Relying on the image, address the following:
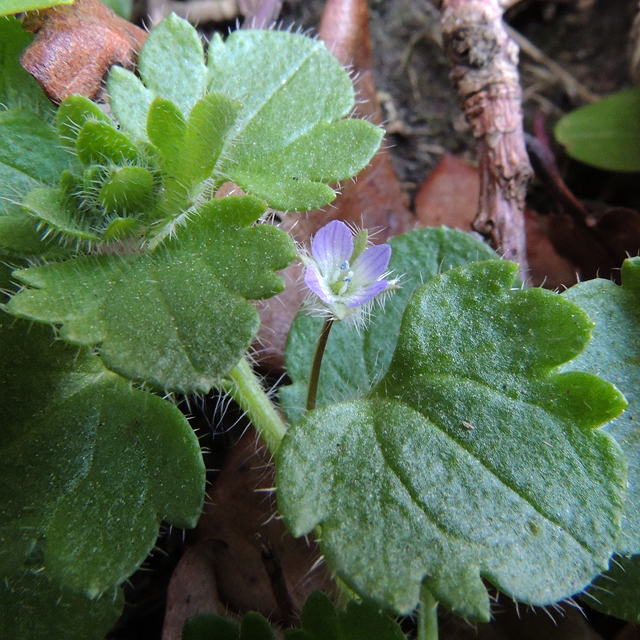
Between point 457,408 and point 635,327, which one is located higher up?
point 457,408

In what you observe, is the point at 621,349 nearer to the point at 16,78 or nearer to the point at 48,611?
the point at 48,611

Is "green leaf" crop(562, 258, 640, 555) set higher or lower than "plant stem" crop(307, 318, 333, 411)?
lower

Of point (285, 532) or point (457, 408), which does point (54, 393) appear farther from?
point (457, 408)

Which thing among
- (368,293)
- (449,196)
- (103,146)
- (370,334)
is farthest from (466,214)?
(103,146)

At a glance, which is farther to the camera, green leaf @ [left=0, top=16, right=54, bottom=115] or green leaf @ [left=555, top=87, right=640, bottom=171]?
green leaf @ [left=555, top=87, right=640, bottom=171]

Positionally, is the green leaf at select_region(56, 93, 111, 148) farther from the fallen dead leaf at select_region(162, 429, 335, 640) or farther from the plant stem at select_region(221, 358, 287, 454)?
the fallen dead leaf at select_region(162, 429, 335, 640)

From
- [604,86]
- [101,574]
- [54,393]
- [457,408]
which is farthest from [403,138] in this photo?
[101,574]

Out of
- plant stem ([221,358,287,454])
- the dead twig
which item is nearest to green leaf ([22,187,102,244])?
plant stem ([221,358,287,454])

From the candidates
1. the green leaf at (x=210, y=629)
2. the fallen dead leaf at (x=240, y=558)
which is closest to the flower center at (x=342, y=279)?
the fallen dead leaf at (x=240, y=558)
